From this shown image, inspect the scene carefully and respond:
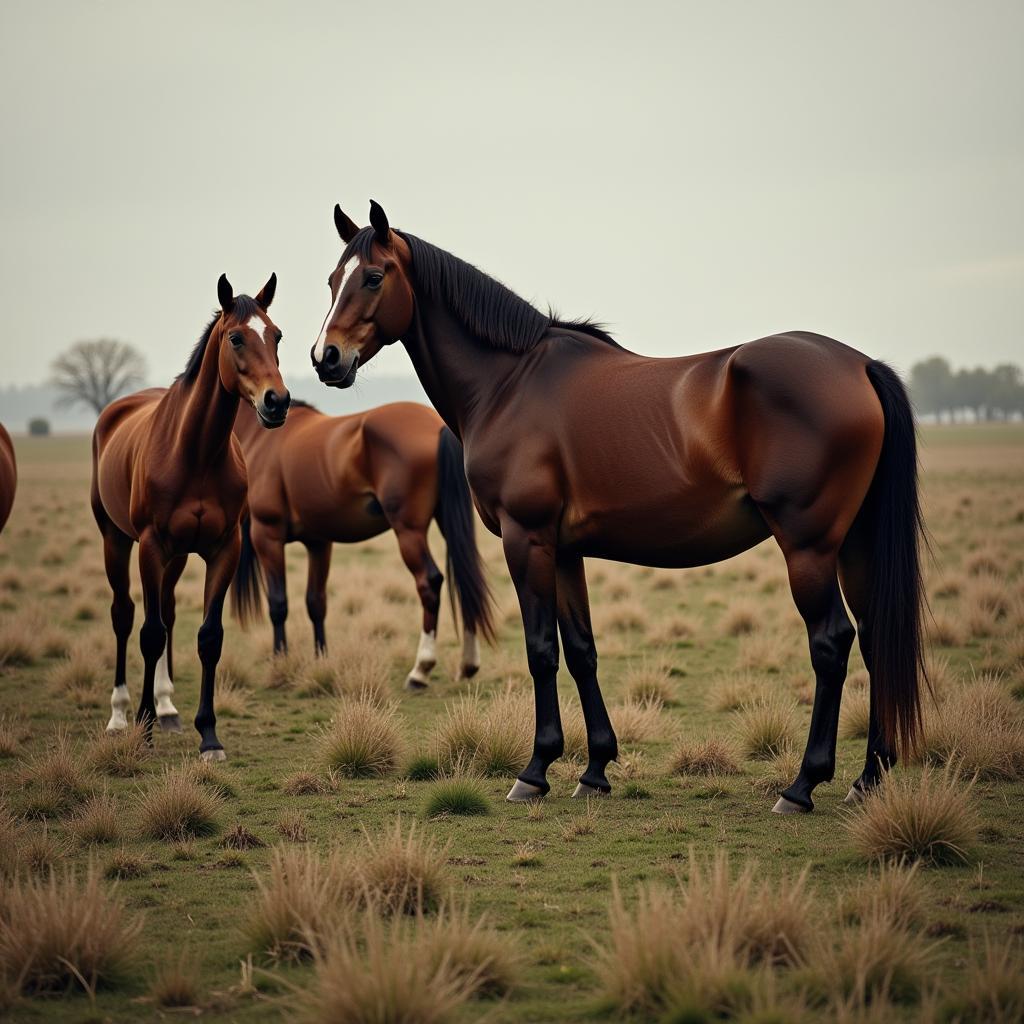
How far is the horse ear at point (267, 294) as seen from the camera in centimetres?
838

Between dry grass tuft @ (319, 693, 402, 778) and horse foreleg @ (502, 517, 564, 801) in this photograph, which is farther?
dry grass tuft @ (319, 693, 402, 778)

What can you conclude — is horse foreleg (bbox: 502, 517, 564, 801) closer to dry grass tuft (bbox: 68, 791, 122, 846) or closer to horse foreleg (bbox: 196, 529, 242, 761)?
dry grass tuft (bbox: 68, 791, 122, 846)

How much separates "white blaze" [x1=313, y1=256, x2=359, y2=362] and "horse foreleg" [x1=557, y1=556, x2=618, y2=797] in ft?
6.16

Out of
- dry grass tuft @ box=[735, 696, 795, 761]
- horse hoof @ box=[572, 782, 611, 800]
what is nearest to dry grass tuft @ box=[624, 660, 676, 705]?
dry grass tuft @ box=[735, 696, 795, 761]

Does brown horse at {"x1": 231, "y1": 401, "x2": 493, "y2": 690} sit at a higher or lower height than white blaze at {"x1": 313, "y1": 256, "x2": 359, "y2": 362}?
lower

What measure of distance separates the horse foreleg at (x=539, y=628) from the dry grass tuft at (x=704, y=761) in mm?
997

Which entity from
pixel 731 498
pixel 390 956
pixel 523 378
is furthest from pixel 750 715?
pixel 390 956

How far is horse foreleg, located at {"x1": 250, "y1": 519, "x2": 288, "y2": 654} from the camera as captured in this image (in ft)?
40.0

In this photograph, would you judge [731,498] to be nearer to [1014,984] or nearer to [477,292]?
[477,292]

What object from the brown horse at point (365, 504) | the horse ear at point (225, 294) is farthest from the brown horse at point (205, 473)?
the brown horse at point (365, 504)

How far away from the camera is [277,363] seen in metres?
7.99

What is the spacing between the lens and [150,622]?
8766 millimetres

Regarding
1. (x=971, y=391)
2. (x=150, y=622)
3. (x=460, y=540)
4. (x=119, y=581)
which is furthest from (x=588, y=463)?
(x=971, y=391)

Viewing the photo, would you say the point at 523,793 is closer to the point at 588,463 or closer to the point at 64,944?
the point at 588,463
